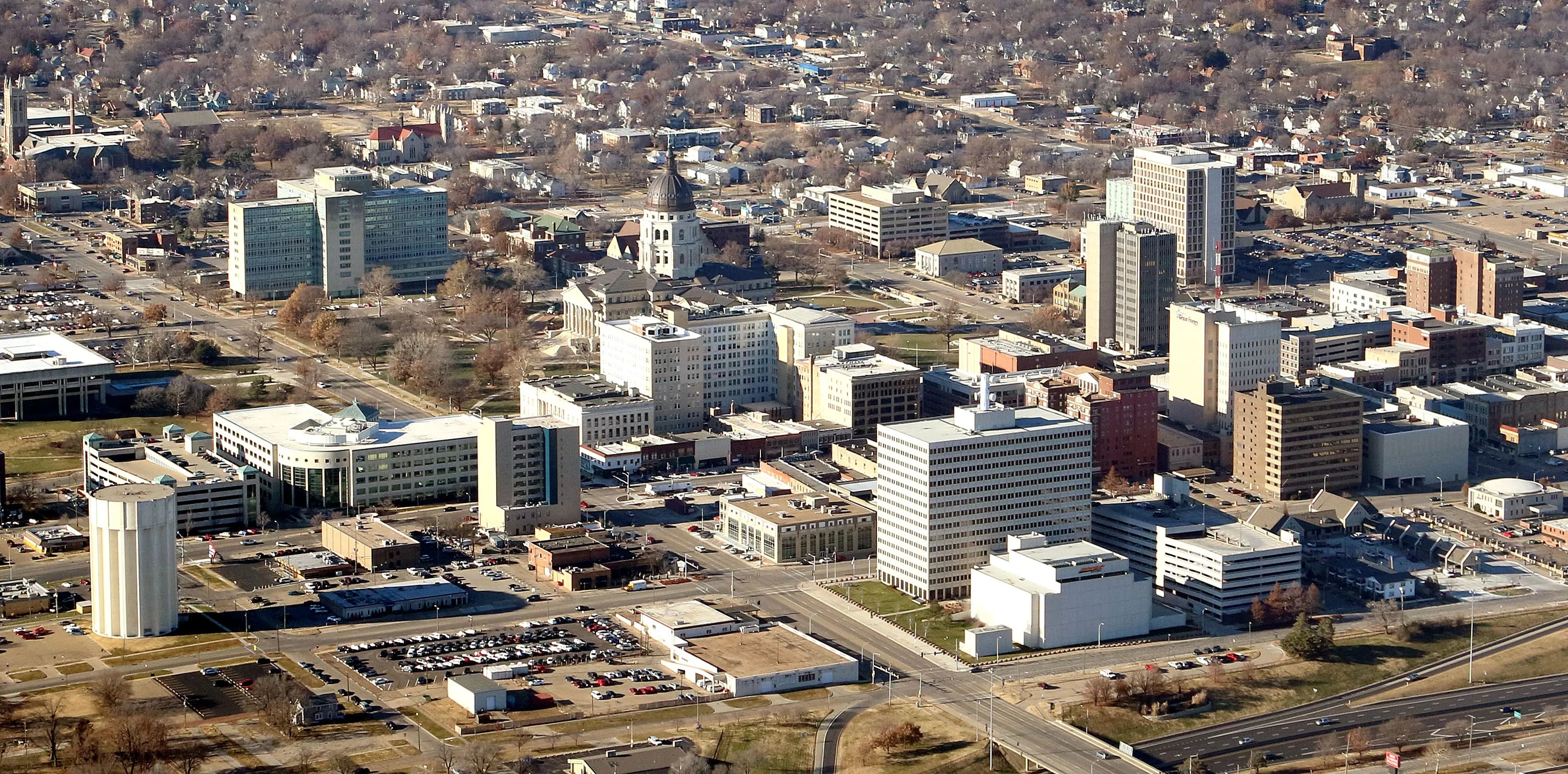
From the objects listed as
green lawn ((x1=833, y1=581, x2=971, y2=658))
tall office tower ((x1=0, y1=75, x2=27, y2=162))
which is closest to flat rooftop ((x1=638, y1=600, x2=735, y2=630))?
green lawn ((x1=833, y1=581, x2=971, y2=658))

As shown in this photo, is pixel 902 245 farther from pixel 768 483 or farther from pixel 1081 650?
pixel 1081 650

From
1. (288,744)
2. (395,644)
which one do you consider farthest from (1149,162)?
(288,744)

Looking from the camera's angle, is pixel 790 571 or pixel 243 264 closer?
pixel 790 571

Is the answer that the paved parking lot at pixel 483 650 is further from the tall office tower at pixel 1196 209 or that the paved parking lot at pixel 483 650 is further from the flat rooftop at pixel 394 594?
the tall office tower at pixel 1196 209

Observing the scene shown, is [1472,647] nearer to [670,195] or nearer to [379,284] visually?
[670,195]

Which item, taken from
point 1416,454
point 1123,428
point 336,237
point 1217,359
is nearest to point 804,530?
point 1123,428

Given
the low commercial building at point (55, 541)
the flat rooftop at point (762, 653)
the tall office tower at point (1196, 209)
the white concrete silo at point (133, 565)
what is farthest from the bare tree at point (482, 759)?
the tall office tower at point (1196, 209)
